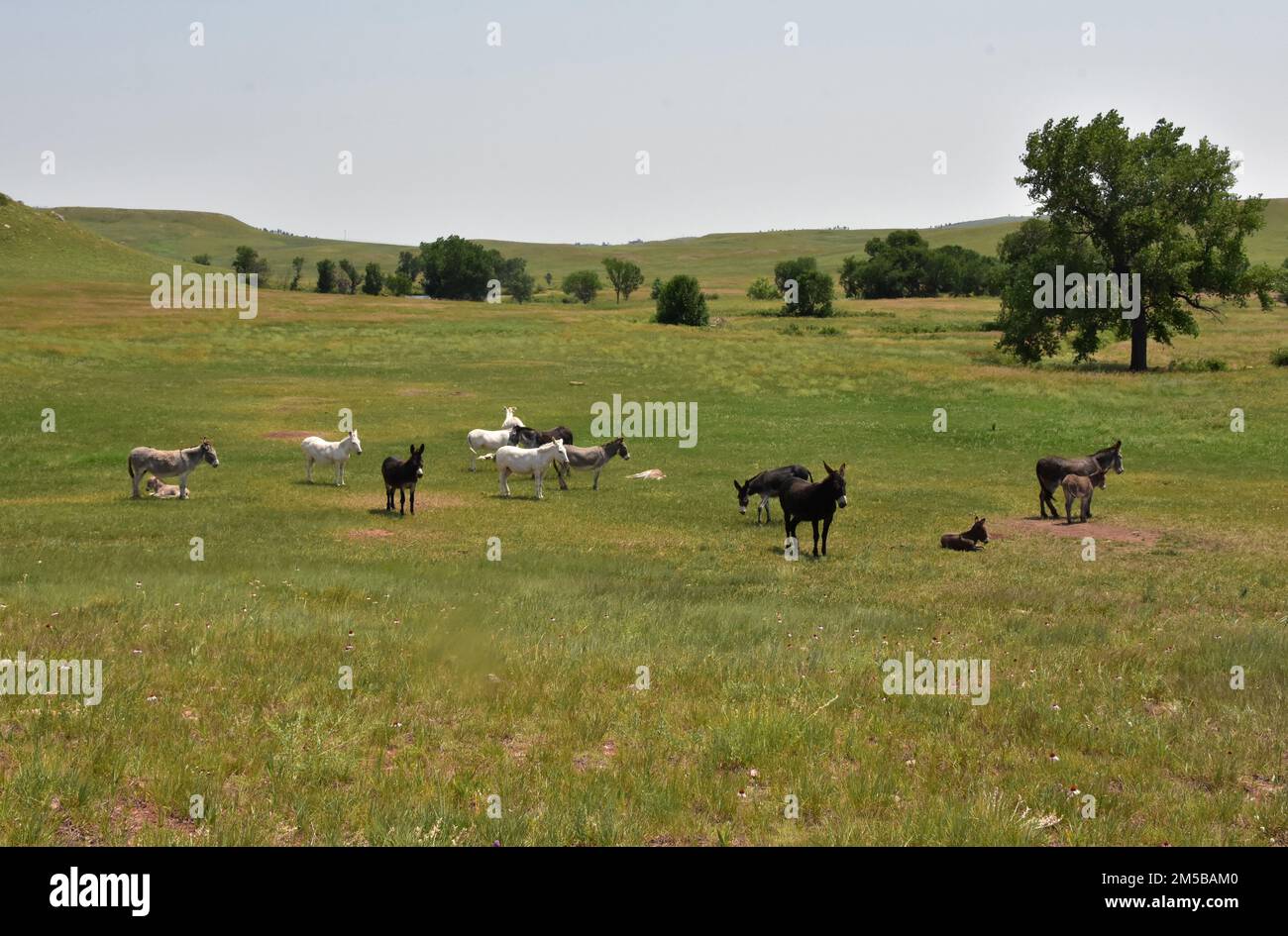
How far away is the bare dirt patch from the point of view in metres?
26.7

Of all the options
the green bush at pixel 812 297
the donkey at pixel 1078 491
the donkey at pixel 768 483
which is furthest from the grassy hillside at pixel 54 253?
the donkey at pixel 1078 491

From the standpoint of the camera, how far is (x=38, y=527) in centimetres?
2453

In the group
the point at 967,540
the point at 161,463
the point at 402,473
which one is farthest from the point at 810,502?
the point at 161,463

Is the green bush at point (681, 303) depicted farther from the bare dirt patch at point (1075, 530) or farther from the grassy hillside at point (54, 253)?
the bare dirt patch at point (1075, 530)

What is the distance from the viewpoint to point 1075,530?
27.8 m

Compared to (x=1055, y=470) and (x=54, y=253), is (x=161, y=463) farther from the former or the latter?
(x=54, y=253)

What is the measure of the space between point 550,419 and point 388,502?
72.9ft

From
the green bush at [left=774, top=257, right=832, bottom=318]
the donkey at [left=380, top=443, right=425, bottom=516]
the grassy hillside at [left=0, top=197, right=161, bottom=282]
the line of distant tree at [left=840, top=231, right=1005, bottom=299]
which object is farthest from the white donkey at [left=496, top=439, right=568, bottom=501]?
the line of distant tree at [left=840, top=231, right=1005, bottom=299]

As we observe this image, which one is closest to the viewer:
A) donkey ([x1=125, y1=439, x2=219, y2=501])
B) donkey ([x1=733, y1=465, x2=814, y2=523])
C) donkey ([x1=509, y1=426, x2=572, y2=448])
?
donkey ([x1=733, y1=465, x2=814, y2=523])

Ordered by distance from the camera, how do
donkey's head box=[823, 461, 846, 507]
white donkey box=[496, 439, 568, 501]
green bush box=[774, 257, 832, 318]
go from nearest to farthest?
donkey's head box=[823, 461, 846, 507] < white donkey box=[496, 439, 568, 501] < green bush box=[774, 257, 832, 318]

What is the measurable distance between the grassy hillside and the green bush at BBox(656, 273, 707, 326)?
242 ft

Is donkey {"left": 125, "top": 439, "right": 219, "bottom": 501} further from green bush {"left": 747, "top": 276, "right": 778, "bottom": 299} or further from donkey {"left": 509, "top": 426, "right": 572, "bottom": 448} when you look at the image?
green bush {"left": 747, "top": 276, "right": 778, "bottom": 299}

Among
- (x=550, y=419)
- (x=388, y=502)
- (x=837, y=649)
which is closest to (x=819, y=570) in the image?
(x=837, y=649)
